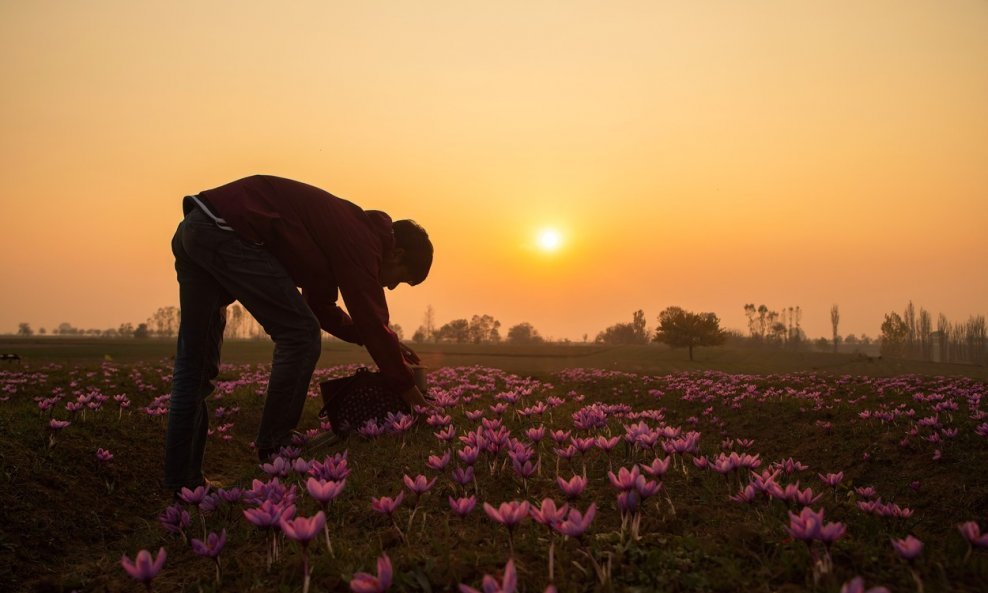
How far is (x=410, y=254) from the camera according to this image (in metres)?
5.58

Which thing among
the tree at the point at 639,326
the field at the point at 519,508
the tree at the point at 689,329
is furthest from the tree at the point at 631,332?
the field at the point at 519,508

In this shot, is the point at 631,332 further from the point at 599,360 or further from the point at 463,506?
the point at 463,506

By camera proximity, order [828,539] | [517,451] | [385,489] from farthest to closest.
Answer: [385,489], [517,451], [828,539]

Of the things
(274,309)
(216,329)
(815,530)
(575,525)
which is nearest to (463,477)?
(575,525)

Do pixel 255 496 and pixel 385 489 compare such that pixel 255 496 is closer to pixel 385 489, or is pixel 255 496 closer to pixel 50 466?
pixel 385 489

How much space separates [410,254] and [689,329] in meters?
55.3

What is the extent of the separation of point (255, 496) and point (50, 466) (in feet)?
9.90

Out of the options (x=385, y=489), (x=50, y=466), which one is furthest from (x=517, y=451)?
(x=50, y=466)

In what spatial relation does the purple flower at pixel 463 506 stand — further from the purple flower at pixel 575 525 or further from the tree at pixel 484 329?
the tree at pixel 484 329

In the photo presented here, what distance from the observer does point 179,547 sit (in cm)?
289

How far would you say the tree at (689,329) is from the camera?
56506mm

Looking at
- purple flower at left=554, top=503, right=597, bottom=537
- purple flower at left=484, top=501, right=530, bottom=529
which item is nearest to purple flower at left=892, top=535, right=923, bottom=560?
purple flower at left=554, top=503, right=597, bottom=537

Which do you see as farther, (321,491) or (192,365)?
(192,365)

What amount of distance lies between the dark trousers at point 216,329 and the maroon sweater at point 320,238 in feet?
0.46
